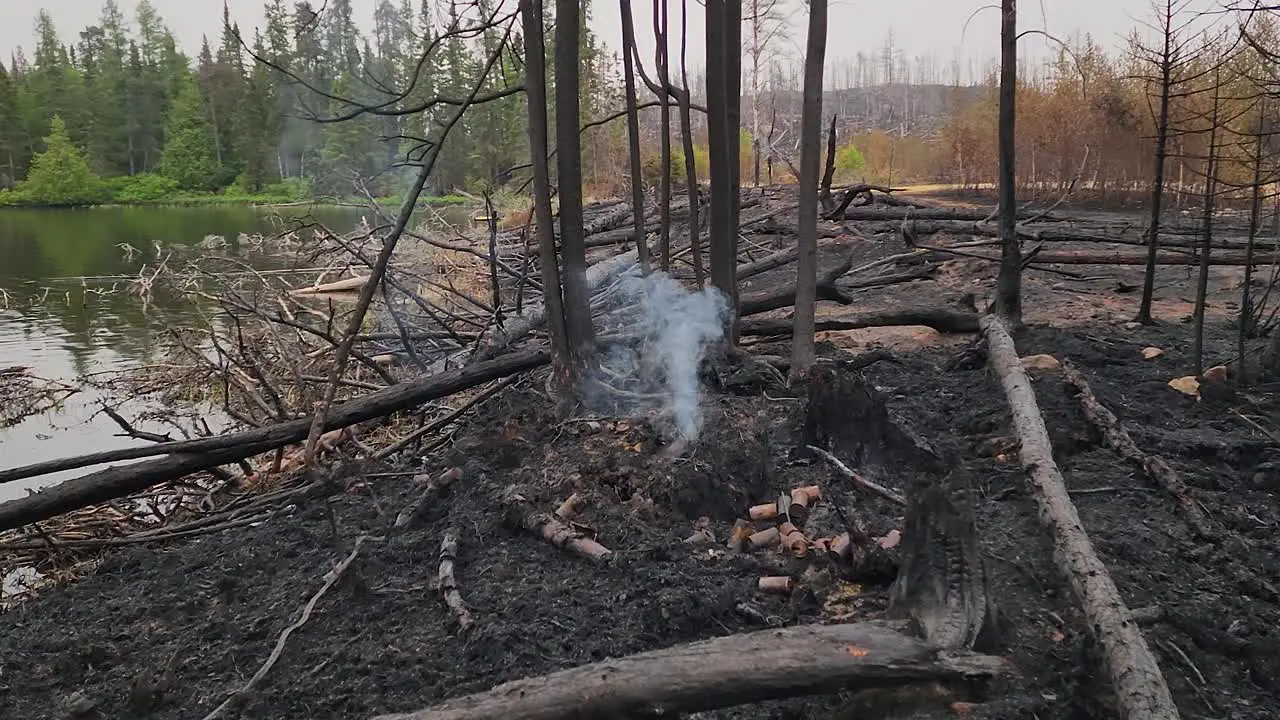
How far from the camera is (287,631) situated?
3072 mm

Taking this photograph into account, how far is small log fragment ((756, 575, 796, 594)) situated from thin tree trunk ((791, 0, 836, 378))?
2.33 meters

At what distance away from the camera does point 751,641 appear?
234cm

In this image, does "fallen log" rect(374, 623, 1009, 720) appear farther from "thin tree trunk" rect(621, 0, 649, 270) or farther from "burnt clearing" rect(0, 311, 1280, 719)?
"thin tree trunk" rect(621, 0, 649, 270)

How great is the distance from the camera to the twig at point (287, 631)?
2.77 meters

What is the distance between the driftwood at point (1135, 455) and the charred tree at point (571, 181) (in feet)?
9.27

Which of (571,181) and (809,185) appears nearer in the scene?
(571,181)

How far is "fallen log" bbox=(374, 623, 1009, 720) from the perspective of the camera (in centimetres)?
216

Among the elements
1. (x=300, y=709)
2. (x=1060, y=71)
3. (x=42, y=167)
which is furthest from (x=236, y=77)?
(x=300, y=709)

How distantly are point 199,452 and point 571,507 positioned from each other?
7.25ft

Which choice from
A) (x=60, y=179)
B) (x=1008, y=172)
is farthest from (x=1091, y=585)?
(x=60, y=179)

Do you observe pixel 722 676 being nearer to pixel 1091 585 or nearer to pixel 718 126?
pixel 1091 585

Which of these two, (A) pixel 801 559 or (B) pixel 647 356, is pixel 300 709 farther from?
(B) pixel 647 356

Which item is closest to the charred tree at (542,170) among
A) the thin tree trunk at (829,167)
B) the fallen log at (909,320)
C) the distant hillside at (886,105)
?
the fallen log at (909,320)

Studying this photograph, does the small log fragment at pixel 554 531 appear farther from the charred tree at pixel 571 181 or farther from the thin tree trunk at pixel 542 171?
the charred tree at pixel 571 181
